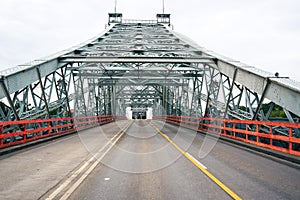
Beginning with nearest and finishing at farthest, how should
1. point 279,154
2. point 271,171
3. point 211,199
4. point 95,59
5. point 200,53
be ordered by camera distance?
point 211,199 < point 271,171 < point 279,154 < point 95,59 < point 200,53

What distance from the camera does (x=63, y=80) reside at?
22094 mm

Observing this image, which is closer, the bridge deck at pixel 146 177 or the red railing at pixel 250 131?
the bridge deck at pixel 146 177

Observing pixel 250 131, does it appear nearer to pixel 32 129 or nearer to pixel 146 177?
pixel 146 177

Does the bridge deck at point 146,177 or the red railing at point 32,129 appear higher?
the bridge deck at point 146,177

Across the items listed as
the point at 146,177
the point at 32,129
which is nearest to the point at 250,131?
the point at 146,177

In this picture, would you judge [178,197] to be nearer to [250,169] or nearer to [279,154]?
[250,169]

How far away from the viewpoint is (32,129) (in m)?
15.9

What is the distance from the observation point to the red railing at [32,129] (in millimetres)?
12883

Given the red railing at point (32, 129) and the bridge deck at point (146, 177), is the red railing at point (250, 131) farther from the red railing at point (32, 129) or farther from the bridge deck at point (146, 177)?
the red railing at point (32, 129)

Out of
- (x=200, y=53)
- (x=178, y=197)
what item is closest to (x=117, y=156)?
(x=178, y=197)

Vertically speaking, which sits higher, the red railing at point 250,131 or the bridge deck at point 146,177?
the bridge deck at point 146,177

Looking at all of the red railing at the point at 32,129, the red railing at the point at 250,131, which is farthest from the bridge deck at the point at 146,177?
the red railing at the point at 250,131

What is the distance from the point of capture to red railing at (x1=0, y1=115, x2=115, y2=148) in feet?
42.3

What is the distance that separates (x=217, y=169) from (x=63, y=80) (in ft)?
54.5
